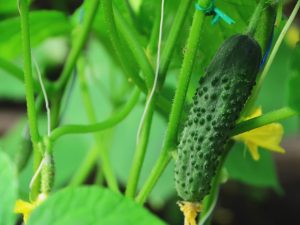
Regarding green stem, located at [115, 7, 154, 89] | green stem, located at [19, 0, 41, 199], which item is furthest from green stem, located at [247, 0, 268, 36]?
green stem, located at [19, 0, 41, 199]

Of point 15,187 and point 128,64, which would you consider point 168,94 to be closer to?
point 128,64

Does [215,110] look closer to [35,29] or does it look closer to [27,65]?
[27,65]

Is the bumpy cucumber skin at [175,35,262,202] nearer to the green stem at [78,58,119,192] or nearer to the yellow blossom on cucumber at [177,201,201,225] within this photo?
the yellow blossom on cucumber at [177,201,201,225]

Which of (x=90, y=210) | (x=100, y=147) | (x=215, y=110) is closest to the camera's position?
(x=90, y=210)

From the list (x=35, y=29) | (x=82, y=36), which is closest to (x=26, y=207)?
(x=82, y=36)

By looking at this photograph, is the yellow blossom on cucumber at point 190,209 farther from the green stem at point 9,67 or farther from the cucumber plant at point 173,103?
the green stem at point 9,67

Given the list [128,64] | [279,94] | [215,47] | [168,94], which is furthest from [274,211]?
[128,64]

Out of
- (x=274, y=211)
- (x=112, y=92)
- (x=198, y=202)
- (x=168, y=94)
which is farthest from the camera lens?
(x=274, y=211)
